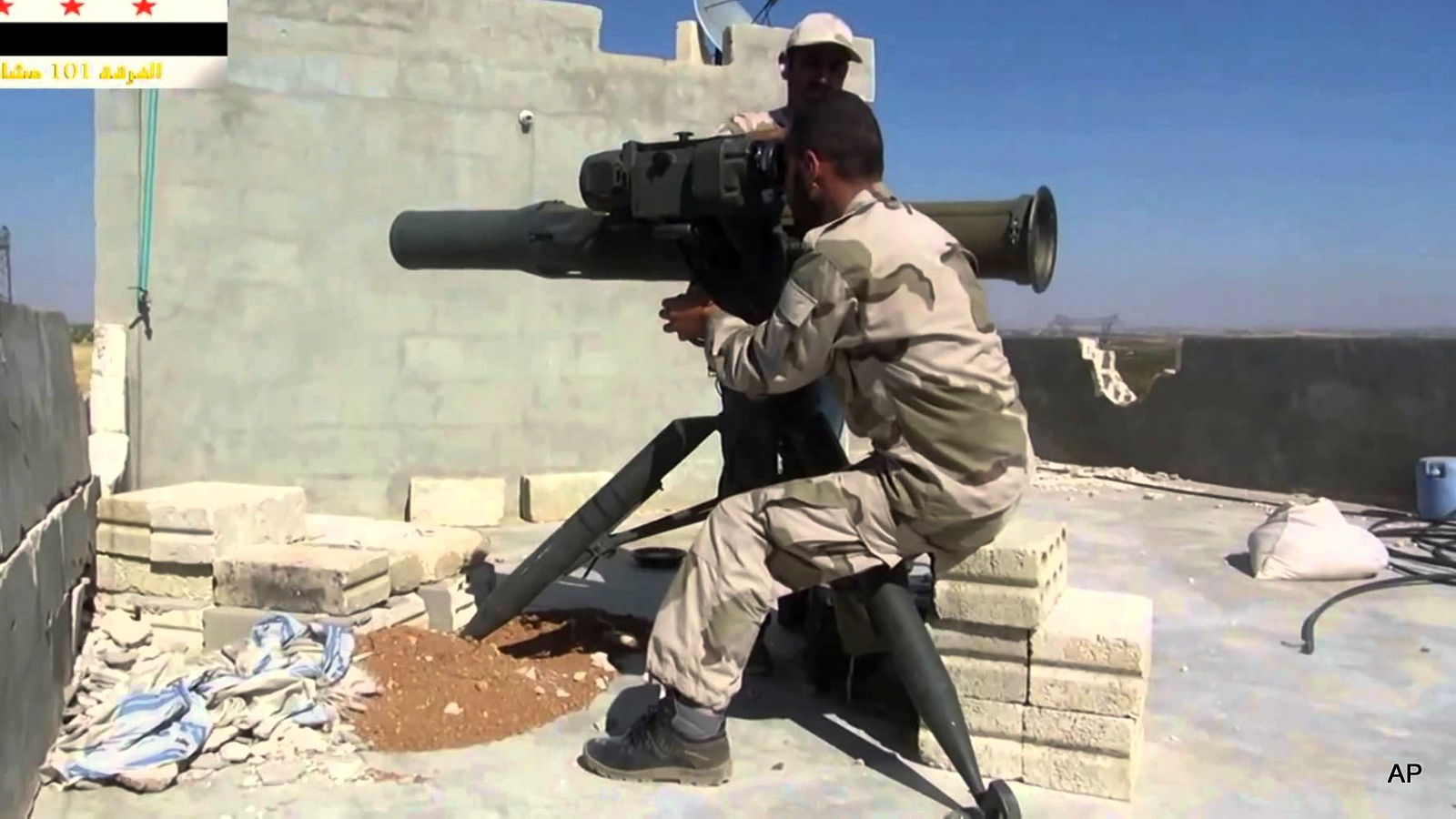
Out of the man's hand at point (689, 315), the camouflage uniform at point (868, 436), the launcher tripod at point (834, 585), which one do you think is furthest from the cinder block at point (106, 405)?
the camouflage uniform at point (868, 436)

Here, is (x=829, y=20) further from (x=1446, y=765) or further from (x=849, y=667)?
(x=1446, y=765)

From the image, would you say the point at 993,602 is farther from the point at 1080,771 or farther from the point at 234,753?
the point at 234,753

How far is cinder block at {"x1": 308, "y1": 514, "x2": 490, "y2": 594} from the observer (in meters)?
4.30

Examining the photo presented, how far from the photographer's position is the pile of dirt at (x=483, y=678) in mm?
3410

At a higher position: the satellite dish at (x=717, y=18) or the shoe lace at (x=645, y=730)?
the satellite dish at (x=717, y=18)

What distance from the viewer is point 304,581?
3982mm

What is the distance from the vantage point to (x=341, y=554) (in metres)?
4.18

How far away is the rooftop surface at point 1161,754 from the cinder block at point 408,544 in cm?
44

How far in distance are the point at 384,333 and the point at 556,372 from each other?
102 cm

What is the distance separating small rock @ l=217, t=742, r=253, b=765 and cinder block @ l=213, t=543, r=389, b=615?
82 cm

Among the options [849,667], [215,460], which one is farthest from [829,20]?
[215,460]

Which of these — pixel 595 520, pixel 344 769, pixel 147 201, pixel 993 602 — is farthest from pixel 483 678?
pixel 147 201

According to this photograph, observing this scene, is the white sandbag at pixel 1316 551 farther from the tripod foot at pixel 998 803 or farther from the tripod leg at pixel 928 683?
the tripod foot at pixel 998 803

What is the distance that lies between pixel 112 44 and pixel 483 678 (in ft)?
14.3
